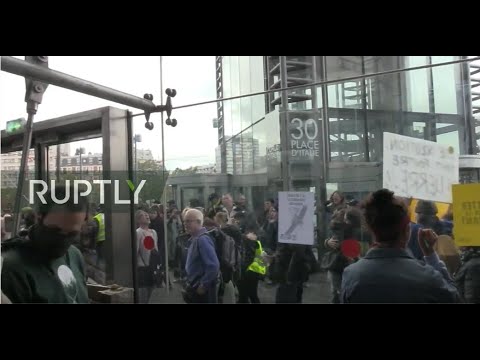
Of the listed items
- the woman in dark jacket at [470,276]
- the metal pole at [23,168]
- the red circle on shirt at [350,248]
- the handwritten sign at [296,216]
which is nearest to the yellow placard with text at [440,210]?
the woman in dark jacket at [470,276]

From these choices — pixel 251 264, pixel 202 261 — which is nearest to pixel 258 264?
pixel 251 264

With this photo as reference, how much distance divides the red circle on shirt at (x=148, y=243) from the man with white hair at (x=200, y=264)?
0.89 ft

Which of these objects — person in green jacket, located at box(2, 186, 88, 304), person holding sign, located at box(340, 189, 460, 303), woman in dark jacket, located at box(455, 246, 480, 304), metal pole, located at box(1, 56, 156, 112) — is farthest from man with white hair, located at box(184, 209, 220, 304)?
woman in dark jacket, located at box(455, 246, 480, 304)

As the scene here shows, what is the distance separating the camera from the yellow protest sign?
2.53 meters

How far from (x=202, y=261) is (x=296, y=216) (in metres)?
0.78

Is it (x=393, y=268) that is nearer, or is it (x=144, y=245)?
(x=393, y=268)

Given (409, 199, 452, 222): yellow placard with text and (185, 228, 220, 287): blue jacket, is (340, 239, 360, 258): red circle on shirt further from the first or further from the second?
(185, 228, 220, 287): blue jacket

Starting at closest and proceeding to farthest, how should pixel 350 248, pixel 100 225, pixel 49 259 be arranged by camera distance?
pixel 49 259, pixel 350 248, pixel 100 225

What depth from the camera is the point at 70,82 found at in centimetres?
273

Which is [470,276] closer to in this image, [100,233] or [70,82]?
[100,233]

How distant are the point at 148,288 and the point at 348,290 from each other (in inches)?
59.8

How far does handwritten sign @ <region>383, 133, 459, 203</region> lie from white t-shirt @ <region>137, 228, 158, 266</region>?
164 centimetres

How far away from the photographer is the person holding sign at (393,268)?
90.7 inches
